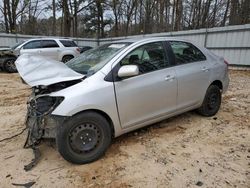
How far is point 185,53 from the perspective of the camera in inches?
161

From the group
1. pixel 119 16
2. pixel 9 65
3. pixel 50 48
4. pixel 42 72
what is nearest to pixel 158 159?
pixel 42 72

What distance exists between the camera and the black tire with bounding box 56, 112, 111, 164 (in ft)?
9.12

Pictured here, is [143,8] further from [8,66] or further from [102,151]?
[102,151]

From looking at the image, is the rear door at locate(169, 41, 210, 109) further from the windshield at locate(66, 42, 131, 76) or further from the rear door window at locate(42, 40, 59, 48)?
the rear door window at locate(42, 40, 59, 48)

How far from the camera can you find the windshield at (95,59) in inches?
128

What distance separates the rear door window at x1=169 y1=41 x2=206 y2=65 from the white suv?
28.0 ft

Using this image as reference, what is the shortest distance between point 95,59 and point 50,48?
876cm

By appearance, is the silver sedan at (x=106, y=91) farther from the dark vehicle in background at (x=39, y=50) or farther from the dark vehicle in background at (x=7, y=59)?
the dark vehicle in background at (x=7, y=59)

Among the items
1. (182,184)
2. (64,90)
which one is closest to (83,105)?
(64,90)

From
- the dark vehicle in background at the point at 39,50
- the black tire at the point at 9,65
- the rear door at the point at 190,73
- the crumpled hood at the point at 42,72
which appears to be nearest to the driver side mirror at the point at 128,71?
the crumpled hood at the point at 42,72

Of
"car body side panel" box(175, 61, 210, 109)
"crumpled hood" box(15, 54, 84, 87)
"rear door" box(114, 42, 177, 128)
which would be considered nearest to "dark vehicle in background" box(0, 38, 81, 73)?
"crumpled hood" box(15, 54, 84, 87)

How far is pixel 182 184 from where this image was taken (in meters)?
2.57

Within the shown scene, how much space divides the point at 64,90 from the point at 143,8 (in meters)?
23.6

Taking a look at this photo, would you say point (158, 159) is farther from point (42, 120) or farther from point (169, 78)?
point (42, 120)
